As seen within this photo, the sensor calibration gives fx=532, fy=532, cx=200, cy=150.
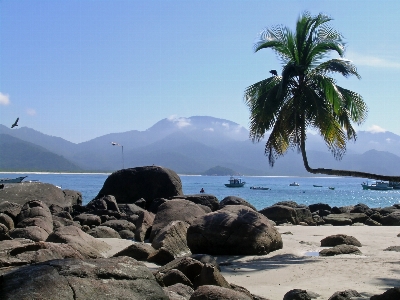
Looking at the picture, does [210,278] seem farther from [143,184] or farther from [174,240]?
[143,184]

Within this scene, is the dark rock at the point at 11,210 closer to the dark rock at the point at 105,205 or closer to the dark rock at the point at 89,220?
the dark rock at the point at 89,220

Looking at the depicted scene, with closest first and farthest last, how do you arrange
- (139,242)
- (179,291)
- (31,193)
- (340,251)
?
(179,291) → (340,251) → (139,242) → (31,193)

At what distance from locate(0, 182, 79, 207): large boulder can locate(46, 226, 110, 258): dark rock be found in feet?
38.9

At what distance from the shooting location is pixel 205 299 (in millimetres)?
6590

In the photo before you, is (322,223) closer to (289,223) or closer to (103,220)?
(289,223)

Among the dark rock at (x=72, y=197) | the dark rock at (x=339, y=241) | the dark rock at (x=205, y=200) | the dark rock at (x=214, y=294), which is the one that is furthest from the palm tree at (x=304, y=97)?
the dark rock at (x=72, y=197)

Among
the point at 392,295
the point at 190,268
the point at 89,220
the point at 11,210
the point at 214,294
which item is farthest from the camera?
the point at 89,220

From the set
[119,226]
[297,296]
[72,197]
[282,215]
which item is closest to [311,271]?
[297,296]

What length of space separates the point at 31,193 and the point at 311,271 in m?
17.8

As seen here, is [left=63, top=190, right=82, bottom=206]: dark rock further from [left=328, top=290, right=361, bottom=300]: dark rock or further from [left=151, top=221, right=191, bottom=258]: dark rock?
[left=328, top=290, right=361, bottom=300]: dark rock

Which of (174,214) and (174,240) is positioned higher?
(174,214)

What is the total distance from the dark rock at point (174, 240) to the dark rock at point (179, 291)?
226 inches

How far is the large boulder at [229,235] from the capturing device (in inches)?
542

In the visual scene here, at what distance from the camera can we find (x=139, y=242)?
16484 mm
